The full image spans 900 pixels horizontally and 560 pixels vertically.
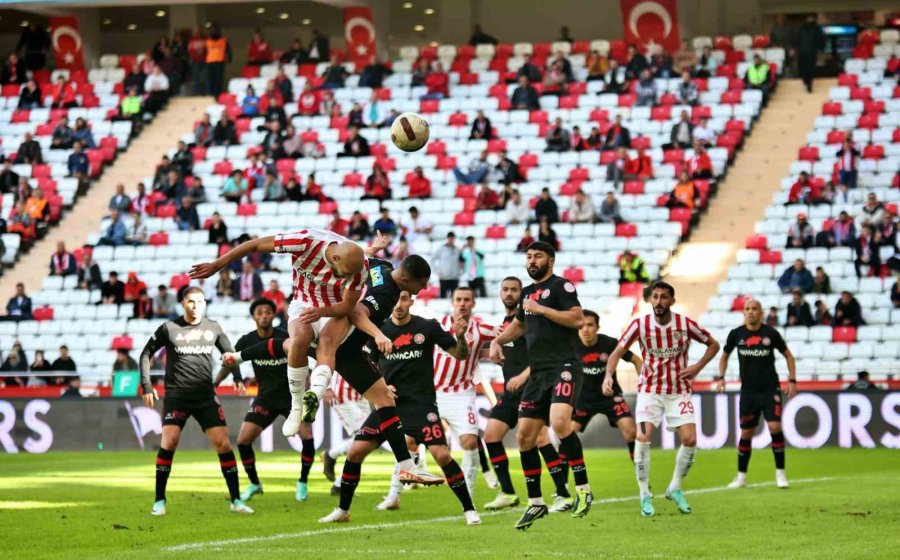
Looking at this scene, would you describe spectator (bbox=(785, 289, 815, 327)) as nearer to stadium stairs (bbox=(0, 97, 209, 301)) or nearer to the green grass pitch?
the green grass pitch

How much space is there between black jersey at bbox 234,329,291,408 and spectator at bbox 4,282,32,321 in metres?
15.9

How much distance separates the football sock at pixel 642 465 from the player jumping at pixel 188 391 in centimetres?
359

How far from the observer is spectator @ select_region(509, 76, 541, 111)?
34188 millimetres

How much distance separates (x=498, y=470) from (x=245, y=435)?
267cm

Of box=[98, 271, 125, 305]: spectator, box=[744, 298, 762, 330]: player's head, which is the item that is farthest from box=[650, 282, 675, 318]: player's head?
box=[98, 271, 125, 305]: spectator

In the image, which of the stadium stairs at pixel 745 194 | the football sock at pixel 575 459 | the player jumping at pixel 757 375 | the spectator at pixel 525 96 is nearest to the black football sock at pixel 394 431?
the football sock at pixel 575 459

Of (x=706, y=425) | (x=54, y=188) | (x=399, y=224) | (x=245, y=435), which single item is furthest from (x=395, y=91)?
(x=245, y=435)

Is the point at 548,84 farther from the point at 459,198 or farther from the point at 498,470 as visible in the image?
the point at 498,470

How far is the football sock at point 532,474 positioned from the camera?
1288 cm

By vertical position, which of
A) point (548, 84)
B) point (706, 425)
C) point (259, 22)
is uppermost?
point (259, 22)

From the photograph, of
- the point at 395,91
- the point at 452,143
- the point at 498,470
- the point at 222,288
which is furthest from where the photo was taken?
the point at 395,91

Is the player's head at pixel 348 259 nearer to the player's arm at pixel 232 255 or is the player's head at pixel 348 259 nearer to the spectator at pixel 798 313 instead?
the player's arm at pixel 232 255

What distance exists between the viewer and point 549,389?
13031mm

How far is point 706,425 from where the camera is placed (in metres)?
23.8
